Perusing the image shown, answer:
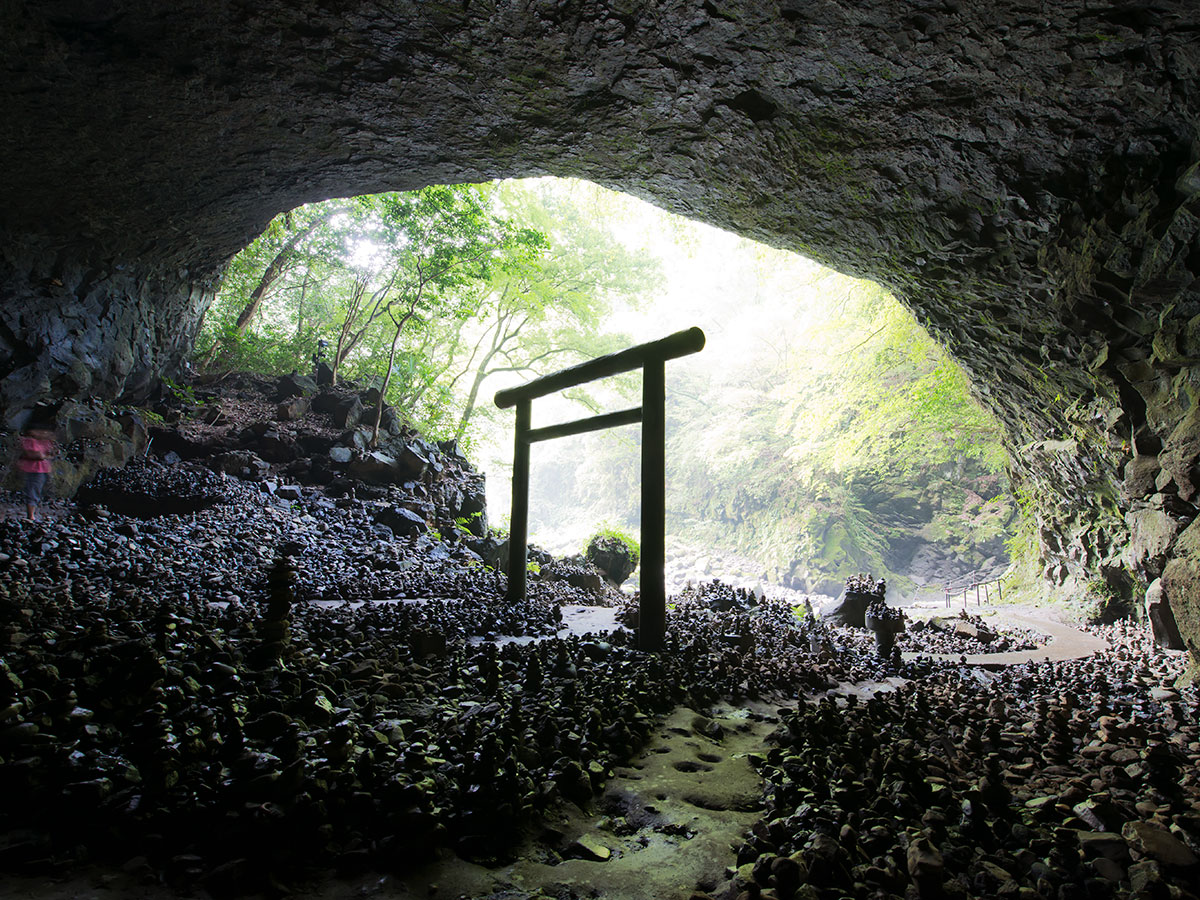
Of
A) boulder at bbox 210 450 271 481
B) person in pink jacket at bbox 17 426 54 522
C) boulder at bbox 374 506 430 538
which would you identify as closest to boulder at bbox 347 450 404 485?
boulder at bbox 374 506 430 538

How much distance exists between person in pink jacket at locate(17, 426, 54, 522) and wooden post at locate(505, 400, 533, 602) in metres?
6.03

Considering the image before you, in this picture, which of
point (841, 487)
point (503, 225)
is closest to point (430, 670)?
point (503, 225)

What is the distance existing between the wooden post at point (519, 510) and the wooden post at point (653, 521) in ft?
7.80

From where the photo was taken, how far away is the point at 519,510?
6633 millimetres

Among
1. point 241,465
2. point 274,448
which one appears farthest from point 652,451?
point 274,448

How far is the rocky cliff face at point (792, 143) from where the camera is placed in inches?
150

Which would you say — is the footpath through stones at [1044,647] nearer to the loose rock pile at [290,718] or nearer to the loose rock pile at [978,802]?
the loose rock pile at [290,718]

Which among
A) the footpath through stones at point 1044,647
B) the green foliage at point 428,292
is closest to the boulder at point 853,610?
the footpath through stones at point 1044,647

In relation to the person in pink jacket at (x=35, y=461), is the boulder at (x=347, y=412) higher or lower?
higher

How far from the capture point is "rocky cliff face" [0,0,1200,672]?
3811 millimetres

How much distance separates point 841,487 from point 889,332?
18802 millimetres

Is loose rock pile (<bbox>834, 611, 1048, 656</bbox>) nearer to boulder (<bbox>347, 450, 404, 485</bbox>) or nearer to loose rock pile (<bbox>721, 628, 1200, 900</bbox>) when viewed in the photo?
loose rock pile (<bbox>721, 628, 1200, 900</bbox>)

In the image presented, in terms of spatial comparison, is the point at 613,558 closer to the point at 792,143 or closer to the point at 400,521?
the point at 400,521

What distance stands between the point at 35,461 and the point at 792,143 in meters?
10.1
